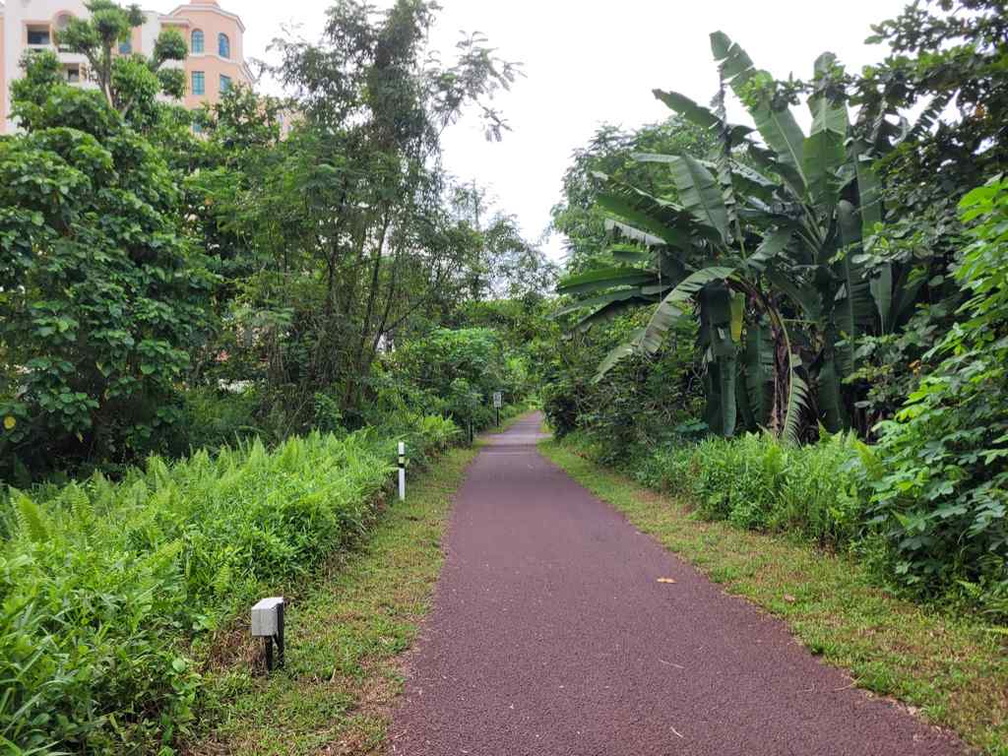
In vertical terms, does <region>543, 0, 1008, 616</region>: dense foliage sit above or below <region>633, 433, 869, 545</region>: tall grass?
above

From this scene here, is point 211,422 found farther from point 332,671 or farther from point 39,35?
point 39,35

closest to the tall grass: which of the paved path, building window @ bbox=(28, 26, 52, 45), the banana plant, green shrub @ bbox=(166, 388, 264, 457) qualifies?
the banana plant

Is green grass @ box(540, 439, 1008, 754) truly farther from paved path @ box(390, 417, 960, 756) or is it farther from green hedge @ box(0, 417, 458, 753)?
green hedge @ box(0, 417, 458, 753)

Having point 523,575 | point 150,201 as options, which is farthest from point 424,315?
point 523,575

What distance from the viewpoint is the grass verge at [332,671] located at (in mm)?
3156

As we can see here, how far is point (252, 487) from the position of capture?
6637 millimetres

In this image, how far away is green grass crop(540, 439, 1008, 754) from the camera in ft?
10.8

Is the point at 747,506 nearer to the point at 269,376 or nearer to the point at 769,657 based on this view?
the point at 769,657

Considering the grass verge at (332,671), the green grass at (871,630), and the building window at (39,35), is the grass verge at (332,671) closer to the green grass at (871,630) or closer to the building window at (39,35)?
the green grass at (871,630)

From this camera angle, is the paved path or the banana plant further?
the banana plant

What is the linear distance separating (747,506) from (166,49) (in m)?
17.9

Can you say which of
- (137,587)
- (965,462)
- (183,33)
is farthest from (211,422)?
(183,33)

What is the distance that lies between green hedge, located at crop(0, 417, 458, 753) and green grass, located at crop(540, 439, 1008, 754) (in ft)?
11.9

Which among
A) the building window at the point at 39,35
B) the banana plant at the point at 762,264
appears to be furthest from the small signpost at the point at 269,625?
the building window at the point at 39,35
